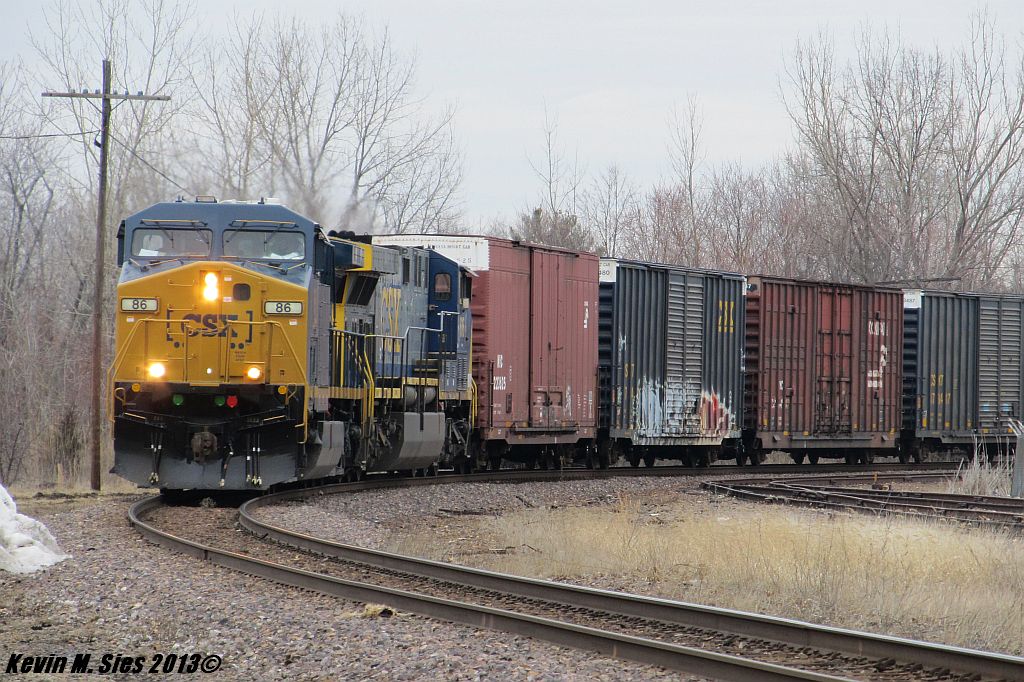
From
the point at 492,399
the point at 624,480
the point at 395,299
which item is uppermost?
the point at 395,299

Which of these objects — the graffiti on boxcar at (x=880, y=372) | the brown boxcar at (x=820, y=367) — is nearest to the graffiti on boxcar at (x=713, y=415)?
the brown boxcar at (x=820, y=367)

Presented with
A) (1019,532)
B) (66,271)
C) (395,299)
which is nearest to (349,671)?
(1019,532)

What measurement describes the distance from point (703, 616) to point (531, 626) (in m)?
1.08

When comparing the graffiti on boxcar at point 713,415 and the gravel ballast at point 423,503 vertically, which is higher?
the graffiti on boxcar at point 713,415

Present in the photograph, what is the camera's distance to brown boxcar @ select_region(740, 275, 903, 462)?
934 inches

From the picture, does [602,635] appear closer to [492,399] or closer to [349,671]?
[349,671]

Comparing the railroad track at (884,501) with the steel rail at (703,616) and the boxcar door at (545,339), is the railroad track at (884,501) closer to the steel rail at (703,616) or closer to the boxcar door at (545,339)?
the boxcar door at (545,339)

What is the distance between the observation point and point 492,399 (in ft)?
61.8

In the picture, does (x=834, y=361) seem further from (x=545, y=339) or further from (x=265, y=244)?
(x=265, y=244)

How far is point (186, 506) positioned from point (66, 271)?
24.7 meters

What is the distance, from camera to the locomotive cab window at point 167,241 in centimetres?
1361

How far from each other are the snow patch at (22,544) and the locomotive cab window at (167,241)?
4.48 metres

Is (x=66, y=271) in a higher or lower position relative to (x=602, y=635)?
higher

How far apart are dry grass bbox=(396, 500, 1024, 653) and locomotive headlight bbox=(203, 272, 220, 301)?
3740 millimetres
